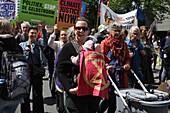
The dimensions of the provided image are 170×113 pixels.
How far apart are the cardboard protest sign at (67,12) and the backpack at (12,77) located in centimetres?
240

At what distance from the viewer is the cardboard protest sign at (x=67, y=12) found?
4.95m

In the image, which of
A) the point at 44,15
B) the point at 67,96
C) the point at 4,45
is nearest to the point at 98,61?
the point at 67,96

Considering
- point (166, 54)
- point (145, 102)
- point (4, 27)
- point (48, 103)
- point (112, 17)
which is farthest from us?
point (112, 17)

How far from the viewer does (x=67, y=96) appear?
2.62m

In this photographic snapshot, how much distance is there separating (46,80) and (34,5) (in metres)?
4.42

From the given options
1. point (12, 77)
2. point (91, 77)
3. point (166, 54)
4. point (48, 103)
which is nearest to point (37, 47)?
point (48, 103)

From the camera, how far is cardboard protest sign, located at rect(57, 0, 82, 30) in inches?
195

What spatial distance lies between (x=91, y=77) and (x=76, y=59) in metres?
0.28

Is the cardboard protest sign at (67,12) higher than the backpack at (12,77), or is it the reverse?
the cardboard protest sign at (67,12)

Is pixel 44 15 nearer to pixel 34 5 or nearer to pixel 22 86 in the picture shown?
pixel 34 5

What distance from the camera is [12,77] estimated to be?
2.48 m

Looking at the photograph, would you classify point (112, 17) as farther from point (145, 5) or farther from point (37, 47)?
point (145, 5)

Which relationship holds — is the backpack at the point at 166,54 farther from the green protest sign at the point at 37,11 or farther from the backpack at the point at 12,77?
the backpack at the point at 12,77

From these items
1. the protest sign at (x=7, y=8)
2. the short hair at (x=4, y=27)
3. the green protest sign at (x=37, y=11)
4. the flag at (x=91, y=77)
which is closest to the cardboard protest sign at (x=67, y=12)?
the green protest sign at (x=37, y=11)
